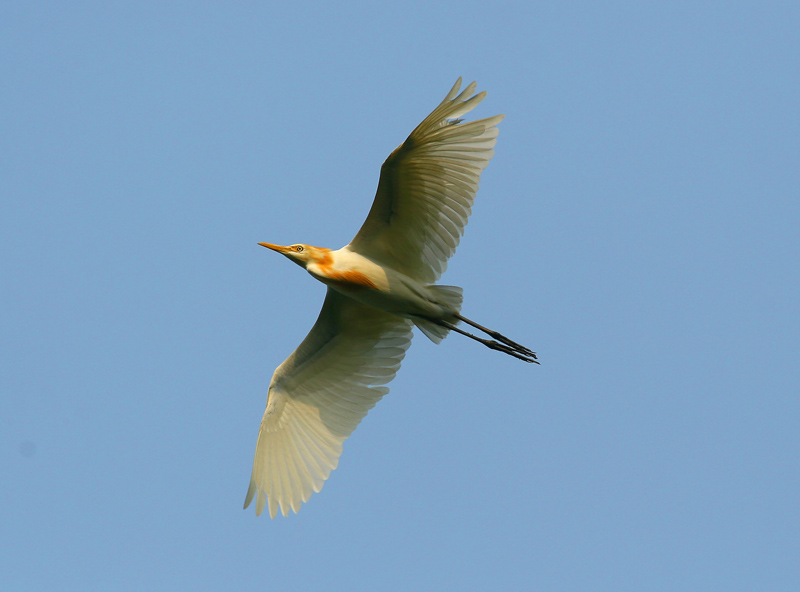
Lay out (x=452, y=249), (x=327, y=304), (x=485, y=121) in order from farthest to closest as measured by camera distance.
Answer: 1. (x=327, y=304)
2. (x=452, y=249)
3. (x=485, y=121)

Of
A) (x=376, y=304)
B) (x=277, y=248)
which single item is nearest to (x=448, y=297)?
(x=376, y=304)

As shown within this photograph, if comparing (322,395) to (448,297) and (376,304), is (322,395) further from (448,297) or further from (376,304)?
(448,297)

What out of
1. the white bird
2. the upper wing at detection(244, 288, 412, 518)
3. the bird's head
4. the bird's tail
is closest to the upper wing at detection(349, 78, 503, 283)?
the white bird

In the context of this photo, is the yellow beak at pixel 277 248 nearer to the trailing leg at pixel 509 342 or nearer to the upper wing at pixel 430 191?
the upper wing at pixel 430 191

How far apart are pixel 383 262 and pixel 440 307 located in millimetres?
867

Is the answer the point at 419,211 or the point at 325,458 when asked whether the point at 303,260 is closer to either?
the point at 419,211

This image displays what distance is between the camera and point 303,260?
30.8 feet

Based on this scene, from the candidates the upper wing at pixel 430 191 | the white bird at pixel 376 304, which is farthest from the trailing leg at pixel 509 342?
the upper wing at pixel 430 191

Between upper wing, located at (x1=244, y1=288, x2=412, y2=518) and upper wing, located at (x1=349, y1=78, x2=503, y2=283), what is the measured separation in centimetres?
96

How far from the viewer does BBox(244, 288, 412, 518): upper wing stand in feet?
33.1

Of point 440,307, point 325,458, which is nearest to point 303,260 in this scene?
point 440,307

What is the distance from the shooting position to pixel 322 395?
414 inches

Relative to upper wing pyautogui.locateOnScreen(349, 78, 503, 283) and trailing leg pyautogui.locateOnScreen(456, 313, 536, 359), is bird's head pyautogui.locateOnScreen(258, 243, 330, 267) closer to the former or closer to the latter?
upper wing pyautogui.locateOnScreen(349, 78, 503, 283)

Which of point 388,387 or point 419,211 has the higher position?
point 419,211
